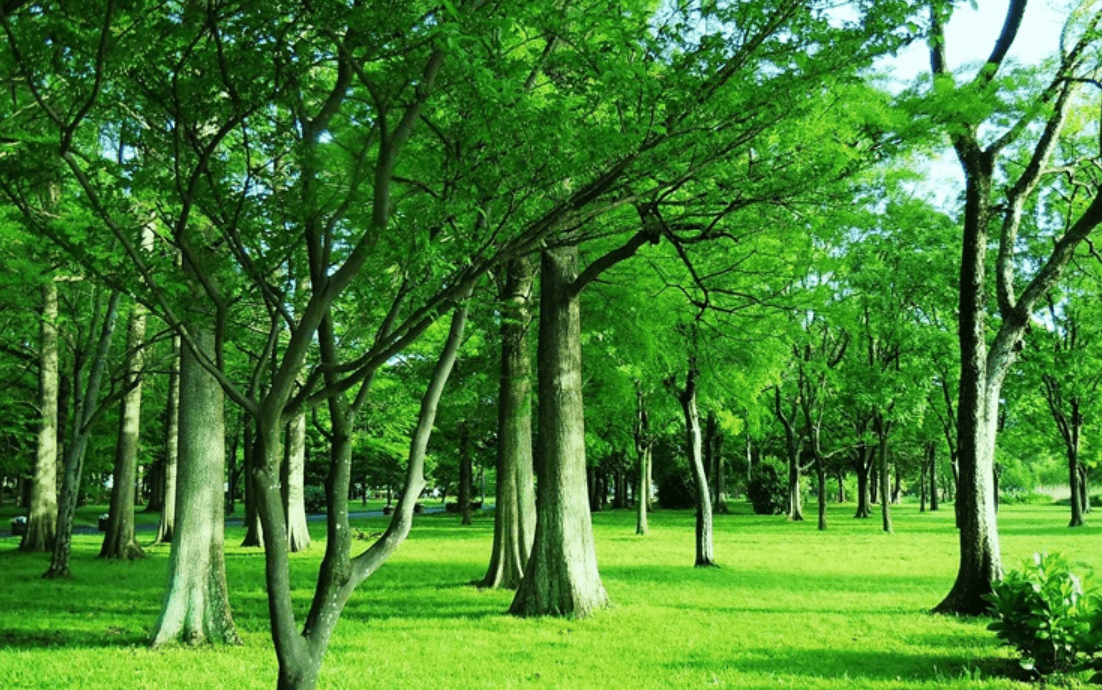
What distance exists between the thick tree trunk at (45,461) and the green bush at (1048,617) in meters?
18.4

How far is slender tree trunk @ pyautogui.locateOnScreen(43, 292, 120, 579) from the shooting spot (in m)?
13.7

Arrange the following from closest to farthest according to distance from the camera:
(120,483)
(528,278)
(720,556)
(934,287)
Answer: (528,278) < (120,483) < (720,556) < (934,287)

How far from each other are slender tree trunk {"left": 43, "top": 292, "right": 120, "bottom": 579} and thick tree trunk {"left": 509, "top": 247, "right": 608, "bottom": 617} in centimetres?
778

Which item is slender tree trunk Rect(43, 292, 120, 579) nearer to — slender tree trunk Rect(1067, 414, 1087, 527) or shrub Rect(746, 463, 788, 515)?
slender tree trunk Rect(1067, 414, 1087, 527)

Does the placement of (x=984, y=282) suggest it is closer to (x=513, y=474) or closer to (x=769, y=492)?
(x=513, y=474)

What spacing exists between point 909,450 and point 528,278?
4166 centimetres

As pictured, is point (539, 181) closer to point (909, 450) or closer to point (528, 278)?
point (528, 278)

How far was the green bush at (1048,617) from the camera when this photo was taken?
250 inches

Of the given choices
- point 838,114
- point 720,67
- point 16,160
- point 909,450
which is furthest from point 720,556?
point 909,450

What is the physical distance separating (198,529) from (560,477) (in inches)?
166

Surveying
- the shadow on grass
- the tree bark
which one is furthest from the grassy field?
the tree bark

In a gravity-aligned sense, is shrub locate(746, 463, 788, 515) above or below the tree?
below

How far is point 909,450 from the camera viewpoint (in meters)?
47.7

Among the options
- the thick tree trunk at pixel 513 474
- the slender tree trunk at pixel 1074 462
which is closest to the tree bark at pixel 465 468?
the thick tree trunk at pixel 513 474
